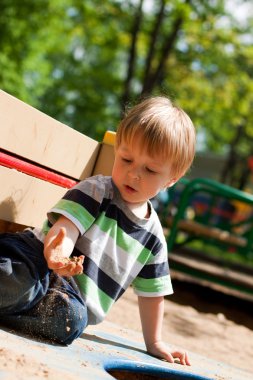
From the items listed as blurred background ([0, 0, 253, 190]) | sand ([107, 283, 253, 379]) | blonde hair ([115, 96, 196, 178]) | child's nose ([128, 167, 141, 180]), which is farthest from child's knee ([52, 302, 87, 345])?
blurred background ([0, 0, 253, 190])

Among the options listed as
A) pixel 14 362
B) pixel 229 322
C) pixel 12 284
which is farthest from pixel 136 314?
pixel 14 362

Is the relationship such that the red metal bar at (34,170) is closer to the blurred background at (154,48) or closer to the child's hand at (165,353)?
the child's hand at (165,353)

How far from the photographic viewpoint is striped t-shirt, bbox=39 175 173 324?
232cm

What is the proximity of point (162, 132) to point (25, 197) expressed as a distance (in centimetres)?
65

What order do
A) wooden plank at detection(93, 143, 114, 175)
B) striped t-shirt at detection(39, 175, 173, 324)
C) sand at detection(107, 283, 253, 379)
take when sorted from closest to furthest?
striped t-shirt at detection(39, 175, 173, 324) → wooden plank at detection(93, 143, 114, 175) → sand at detection(107, 283, 253, 379)

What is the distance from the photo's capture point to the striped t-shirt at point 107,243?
7.60 feet

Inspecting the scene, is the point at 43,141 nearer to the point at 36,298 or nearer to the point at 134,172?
the point at 134,172

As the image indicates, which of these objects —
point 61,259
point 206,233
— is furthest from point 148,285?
point 206,233

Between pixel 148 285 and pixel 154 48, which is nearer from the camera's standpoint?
pixel 148 285

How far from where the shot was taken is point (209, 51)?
14766 mm

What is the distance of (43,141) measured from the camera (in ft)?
8.90


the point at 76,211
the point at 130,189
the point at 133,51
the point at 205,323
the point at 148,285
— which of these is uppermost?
the point at 133,51

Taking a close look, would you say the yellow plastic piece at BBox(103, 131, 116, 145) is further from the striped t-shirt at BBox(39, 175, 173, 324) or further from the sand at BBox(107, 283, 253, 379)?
the sand at BBox(107, 283, 253, 379)

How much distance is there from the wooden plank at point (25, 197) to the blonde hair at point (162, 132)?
423 millimetres
